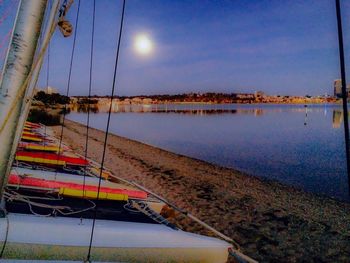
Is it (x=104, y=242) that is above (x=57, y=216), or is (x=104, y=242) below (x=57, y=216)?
below

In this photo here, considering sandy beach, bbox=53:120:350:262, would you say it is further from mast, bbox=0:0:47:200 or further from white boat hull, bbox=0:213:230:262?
mast, bbox=0:0:47:200

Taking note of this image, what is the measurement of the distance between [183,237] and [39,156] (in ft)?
25.9

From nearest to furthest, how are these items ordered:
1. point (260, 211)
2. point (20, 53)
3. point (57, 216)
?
point (20, 53) < point (57, 216) < point (260, 211)

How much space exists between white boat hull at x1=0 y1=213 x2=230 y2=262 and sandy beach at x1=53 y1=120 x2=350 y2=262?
10.1 feet

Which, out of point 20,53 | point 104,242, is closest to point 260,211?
point 104,242

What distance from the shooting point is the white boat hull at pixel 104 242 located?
13.7ft

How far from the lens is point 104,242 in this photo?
462cm

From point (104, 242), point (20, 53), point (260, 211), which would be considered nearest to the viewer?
point (20, 53)

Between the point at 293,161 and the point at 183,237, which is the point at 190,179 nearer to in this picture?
the point at 183,237

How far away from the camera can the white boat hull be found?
13.7 ft

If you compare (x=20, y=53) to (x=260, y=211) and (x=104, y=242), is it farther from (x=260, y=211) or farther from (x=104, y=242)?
(x=260, y=211)

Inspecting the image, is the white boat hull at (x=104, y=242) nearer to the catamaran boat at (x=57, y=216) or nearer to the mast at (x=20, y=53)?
the catamaran boat at (x=57, y=216)

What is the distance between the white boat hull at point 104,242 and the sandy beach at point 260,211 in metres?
3.08

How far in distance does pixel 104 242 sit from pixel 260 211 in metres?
7.54
